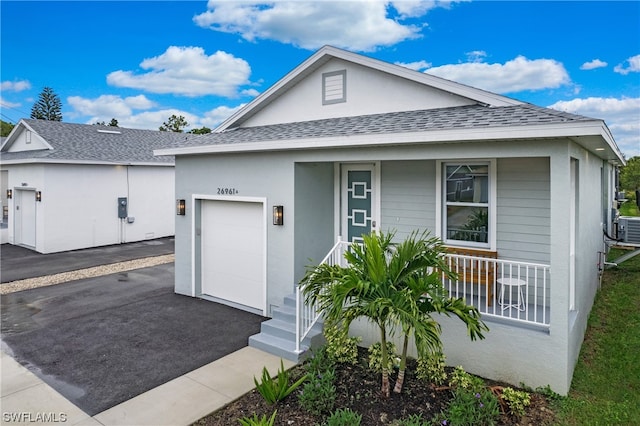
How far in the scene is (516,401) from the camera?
4578mm

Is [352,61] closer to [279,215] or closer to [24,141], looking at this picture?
[279,215]

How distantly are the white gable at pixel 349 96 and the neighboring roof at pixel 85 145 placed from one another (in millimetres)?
6099

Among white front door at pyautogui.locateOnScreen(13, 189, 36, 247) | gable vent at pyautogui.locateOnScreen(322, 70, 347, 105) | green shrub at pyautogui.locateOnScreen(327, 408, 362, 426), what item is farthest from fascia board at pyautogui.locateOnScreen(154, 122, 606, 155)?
white front door at pyautogui.locateOnScreen(13, 189, 36, 247)

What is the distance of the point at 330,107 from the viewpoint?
8992 mm

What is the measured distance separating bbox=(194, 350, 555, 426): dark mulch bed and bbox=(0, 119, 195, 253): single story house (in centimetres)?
1348

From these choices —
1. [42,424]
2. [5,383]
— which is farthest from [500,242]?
[5,383]

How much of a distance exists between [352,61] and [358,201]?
2.98 metres

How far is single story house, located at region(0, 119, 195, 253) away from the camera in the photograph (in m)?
15.0

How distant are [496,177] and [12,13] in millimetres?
25922

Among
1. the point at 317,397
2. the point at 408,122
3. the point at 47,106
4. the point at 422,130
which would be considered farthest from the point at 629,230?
the point at 47,106

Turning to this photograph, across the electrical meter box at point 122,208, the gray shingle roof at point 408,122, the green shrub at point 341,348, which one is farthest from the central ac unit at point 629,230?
the electrical meter box at point 122,208

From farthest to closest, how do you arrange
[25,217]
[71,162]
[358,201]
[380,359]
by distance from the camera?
1. [25,217]
2. [71,162]
3. [358,201]
4. [380,359]

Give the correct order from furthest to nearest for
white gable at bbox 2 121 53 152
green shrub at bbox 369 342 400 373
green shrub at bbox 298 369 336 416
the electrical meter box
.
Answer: white gable at bbox 2 121 53 152
the electrical meter box
green shrub at bbox 369 342 400 373
green shrub at bbox 298 369 336 416

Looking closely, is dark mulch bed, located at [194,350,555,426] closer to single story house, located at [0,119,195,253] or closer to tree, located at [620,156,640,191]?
single story house, located at [0,119,195,253]
